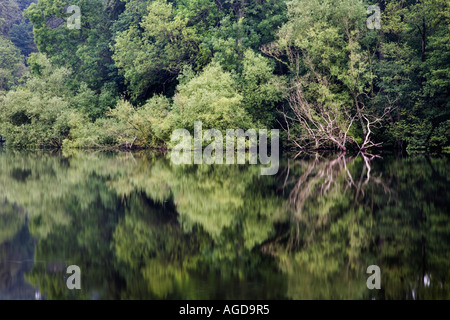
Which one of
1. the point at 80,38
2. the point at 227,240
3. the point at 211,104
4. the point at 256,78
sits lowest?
the point at 227,240

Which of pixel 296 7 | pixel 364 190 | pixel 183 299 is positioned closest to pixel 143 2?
pixel 296 7

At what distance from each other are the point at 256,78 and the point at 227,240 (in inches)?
1096

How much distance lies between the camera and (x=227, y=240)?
6852 mm

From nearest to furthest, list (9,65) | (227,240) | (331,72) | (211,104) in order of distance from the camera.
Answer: (227,240) → (211,104) → (331,72) → (9,65)

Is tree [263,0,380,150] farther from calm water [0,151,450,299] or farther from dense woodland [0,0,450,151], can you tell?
calm water [0,151,450,299]

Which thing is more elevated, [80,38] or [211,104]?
[80,38]

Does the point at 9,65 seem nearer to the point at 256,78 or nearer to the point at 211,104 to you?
the point at 256,78

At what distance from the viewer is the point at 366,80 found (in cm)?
3066

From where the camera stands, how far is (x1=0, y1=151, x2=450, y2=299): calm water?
4.80 m

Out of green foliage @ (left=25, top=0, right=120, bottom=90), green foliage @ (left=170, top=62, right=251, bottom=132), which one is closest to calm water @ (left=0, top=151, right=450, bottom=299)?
green foliage @ (left=170, top=62, right=251, bottom=132)

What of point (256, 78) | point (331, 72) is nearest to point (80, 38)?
point (256, 78)

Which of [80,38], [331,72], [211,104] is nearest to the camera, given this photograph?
[211,104]
